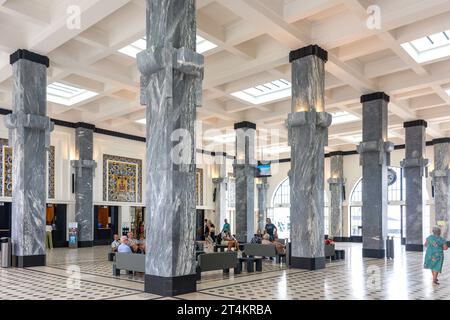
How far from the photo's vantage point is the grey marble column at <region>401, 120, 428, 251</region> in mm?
18016

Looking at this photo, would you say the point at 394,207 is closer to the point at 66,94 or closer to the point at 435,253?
the point at 435,253

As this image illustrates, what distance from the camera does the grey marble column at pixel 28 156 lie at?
11203 mm

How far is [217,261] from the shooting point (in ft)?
32.6

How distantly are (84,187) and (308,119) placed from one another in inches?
460

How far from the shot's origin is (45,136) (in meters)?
11.8

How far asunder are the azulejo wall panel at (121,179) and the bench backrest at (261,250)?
972 cm

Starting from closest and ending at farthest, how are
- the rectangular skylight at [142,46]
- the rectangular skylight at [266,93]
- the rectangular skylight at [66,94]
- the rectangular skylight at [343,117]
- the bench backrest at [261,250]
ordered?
the rectangular skylight at [142,46], the bench backrest at [261,250], the rectangular skylight at [266,93], the rectangular skylight at [66,94], the rectangular skylight at [343,117]

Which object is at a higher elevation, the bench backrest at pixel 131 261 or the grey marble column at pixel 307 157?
the grey marble column at pixel 307 157

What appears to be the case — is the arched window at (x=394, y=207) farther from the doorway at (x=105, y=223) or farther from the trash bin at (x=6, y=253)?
the trash bin at (x=6, y=253)

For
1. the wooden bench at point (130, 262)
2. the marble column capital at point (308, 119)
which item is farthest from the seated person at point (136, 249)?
the marble column capital at point (308, 119)

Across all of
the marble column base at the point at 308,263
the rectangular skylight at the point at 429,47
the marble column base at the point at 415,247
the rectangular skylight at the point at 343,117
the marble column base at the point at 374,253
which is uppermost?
the rectangular skylight at the point at 429,47
